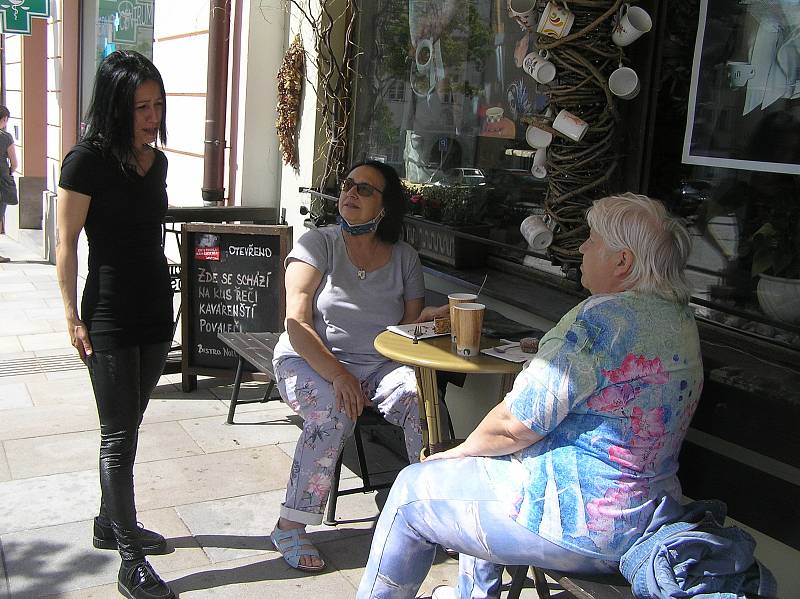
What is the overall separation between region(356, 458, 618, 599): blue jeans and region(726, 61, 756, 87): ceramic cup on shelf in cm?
166

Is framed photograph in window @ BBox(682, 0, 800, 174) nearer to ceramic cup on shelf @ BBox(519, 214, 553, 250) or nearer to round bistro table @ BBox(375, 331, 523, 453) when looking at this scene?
ceramic cup on shelf @ BBox(519, 214, 553, 250)

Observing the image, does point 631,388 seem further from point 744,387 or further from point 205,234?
point 205,234

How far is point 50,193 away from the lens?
1048cm

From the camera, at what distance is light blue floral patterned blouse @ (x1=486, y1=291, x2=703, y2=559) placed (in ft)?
6.86

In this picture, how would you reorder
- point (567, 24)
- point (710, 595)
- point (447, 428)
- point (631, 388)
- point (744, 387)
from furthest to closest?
point (447, 428) → point (567, 24) → point (744, 387) → point (631, 388) → point (710, 595)

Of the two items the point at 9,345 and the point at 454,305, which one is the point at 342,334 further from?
the point at 9,345

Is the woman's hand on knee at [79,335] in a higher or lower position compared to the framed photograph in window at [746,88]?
lower

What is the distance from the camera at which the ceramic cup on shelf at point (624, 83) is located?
10.0ft

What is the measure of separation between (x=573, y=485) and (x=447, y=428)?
3.80ft

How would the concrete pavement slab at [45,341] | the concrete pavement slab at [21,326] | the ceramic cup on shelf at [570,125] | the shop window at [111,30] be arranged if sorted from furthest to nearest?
the shop window at [111,30] < the concrete pavement slab at [21,326] < the concrete pavement slab at [45,341] < the ceramic cup on shelf at [570,125]

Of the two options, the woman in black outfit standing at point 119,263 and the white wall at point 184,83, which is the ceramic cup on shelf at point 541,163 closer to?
the woman in black outfit standing at point 119,263

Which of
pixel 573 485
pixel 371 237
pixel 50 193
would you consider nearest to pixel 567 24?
pixel 371 237

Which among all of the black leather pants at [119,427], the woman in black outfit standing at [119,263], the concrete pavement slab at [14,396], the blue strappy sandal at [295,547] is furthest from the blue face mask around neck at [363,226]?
the concrete pavement slab at [14,396]

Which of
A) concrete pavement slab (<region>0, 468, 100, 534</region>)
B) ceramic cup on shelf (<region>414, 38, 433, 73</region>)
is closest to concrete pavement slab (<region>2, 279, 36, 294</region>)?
concrete pavement slab (<region>0, 468, 100, 534</region>)
